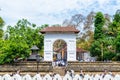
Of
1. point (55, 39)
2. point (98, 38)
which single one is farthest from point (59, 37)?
point (98, 38)

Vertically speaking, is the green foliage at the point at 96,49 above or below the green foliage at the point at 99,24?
below

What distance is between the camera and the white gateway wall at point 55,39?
35656mm

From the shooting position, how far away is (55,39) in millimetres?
36094

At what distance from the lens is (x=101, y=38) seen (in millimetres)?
45281

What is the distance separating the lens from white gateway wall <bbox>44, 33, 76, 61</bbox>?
35656mm

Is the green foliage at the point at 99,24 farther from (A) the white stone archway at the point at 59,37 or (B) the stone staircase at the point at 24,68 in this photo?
(B) the stone staircase at the point at 24,68

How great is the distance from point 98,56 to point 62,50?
612 inches

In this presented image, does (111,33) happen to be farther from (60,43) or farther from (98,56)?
(60,43)

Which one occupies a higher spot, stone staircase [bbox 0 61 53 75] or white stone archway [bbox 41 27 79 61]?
white stone archway [bbox 41 27 79 61]

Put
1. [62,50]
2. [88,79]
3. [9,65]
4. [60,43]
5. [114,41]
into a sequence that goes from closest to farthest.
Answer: [88,79]
[9,65]
[114,41]
[62,50]
[60,43]

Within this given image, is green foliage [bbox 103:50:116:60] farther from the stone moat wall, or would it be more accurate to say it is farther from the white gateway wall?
the stone moat wall

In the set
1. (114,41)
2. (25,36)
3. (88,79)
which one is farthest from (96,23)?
(88,79)

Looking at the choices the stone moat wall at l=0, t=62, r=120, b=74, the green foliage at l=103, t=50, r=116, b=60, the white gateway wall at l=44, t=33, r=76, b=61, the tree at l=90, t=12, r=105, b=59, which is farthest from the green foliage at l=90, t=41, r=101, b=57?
the stone moat wall at l=0, t=62, r=120, b=74

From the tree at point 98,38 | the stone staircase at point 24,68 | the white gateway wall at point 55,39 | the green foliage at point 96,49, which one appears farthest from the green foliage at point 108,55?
the stone staircase at point 24,68
